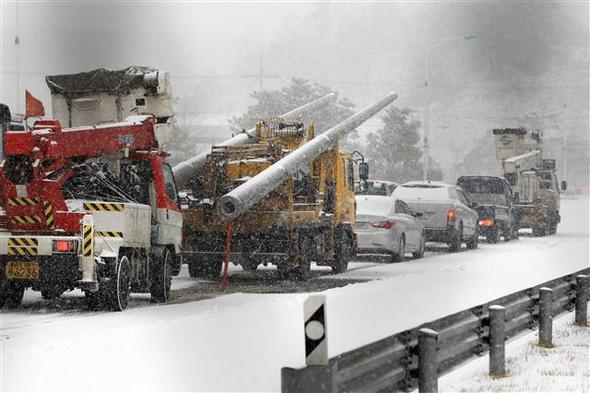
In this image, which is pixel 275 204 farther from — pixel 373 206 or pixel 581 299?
pixel 581 299

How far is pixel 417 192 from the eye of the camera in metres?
29.9

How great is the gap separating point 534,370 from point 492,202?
26.4 metres

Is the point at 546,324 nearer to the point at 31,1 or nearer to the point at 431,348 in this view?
the point at 431,348

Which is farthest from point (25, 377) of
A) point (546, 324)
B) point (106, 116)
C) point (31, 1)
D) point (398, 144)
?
point (398, 144)

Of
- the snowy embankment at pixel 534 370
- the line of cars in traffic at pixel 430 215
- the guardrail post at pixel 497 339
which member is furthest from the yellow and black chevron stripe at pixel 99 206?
the line of cars in traffic at pixel 430 215

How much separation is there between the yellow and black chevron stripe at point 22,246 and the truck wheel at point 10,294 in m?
0.90

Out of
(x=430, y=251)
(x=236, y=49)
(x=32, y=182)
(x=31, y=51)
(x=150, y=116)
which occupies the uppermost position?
(x=236, y=49)

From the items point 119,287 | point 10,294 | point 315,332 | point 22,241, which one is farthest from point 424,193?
point 315,332

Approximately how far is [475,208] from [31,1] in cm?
1821

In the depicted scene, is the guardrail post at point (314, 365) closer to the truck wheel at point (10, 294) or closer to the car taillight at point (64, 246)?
the car taillight at point (64, 246)

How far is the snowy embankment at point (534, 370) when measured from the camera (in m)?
8.95

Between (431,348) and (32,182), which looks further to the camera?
(32,182)

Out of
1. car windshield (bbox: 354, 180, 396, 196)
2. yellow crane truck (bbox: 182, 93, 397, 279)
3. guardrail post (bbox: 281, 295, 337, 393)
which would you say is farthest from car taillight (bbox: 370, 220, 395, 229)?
guardrail post (bbox: 281, 295, 337, 393)

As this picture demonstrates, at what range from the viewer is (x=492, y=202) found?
35.9 meters
